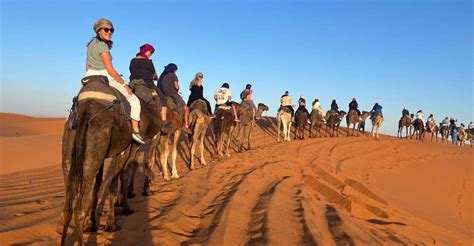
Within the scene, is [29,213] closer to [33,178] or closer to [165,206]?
[165,206]

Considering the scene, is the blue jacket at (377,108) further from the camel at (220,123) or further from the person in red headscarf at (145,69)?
the person in red headscarf at (145,69)

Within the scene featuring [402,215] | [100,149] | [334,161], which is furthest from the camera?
[334,161]

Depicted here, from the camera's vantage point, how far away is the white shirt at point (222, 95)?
15.4m

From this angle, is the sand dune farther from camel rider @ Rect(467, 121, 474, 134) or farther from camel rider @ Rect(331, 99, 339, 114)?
camel rider @ Rect(467, 121, 474, 134)

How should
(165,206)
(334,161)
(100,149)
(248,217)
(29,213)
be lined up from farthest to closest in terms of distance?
(334,161) < (165,206) < (248,217) < (29,213) < (100,149)

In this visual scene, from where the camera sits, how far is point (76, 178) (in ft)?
15.7

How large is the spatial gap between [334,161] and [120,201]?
12.8m

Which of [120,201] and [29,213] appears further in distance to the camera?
[120,201]

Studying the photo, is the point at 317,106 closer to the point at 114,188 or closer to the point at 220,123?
the point at 220,123

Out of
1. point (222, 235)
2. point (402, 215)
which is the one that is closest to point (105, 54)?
point (222, 235)

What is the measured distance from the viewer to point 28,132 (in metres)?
38.3

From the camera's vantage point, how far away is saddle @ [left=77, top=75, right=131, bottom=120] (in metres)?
5.38

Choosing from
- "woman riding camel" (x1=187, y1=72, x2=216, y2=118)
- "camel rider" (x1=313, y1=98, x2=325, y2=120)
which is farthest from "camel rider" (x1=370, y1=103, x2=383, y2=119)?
"woman riding camel" (x1=187, y1=72, x2=216, y2=118)

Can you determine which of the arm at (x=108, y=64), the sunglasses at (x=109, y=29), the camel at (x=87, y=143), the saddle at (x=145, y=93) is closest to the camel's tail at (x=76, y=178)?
the camel at (x=87, y=143)
